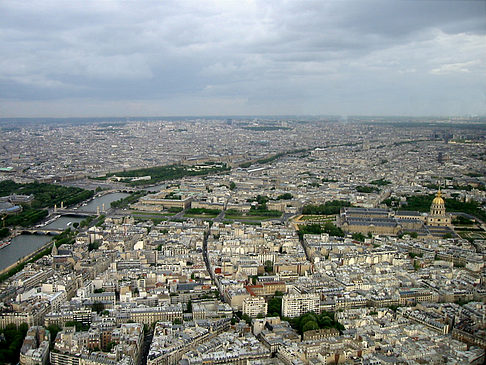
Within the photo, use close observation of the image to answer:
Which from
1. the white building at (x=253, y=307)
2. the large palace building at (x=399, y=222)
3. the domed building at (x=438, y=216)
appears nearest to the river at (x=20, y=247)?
the white building at (x=253, y=307)

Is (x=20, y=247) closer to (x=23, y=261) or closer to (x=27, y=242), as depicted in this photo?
(x=27, y=242)

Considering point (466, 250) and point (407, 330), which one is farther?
point (466, 250)

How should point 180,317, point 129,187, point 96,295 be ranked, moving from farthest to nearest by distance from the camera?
point 129,187
point 96,295
point 180,317

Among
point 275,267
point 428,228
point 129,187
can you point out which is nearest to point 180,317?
point 275,267

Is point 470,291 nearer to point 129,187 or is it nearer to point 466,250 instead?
point 466,250

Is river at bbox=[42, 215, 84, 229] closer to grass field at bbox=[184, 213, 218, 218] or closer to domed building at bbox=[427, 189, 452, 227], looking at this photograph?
grass field at bbox=[184, 213, 218, 218]

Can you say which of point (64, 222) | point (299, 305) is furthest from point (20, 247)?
point (299, 305)
